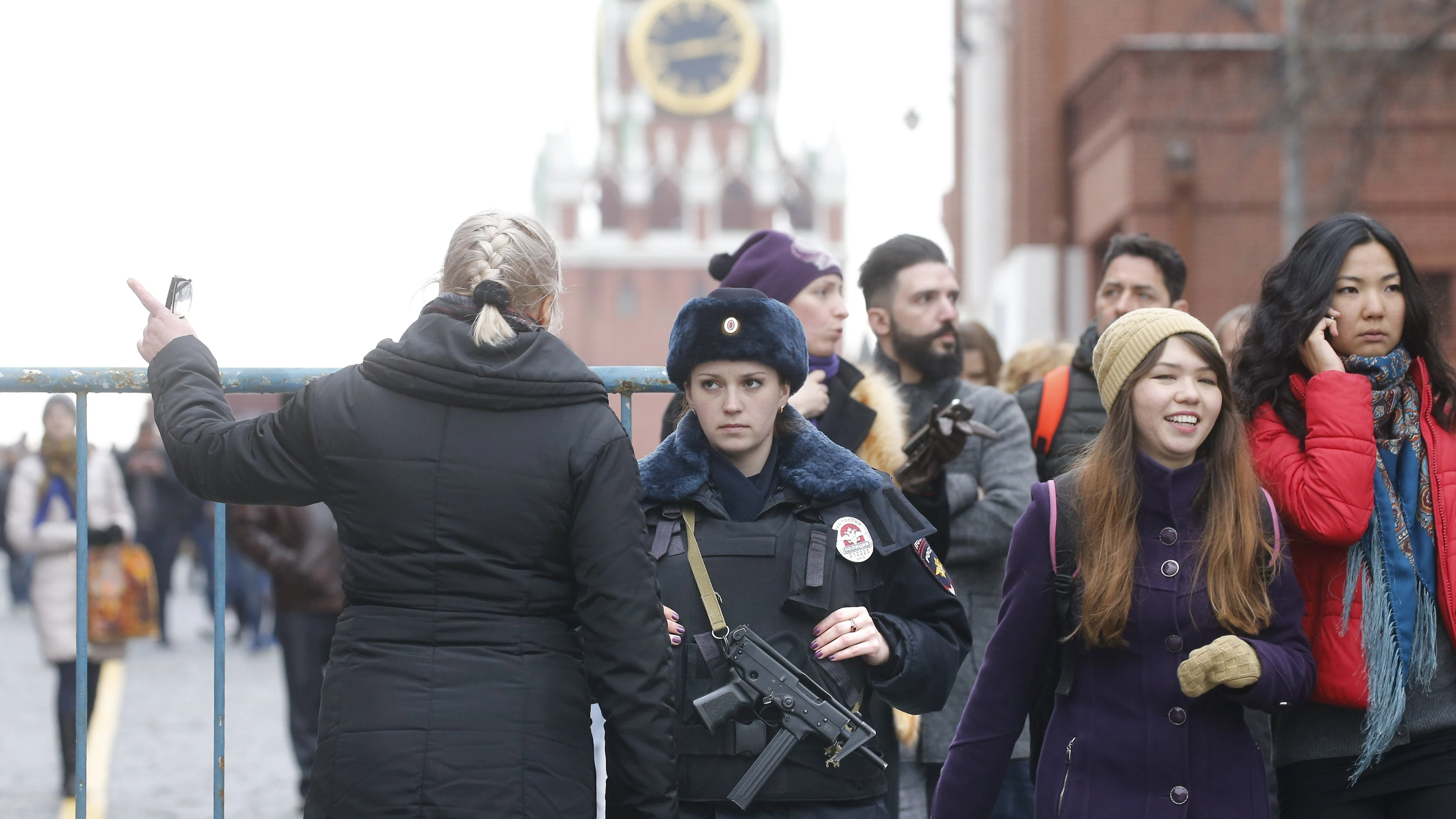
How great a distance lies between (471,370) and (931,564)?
112 centimetres

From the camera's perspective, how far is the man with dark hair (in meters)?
4.84

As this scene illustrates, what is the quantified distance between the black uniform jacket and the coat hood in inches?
19.3

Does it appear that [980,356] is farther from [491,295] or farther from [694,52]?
[694,52]

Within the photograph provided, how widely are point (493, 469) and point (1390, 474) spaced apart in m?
1.94

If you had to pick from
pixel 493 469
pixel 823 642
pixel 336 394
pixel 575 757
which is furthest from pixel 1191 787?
pixel 336 394

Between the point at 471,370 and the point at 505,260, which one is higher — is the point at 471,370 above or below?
below

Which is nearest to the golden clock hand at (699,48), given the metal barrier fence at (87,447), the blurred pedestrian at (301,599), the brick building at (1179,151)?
the brick building at (1179,151)

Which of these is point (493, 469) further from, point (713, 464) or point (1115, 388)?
point (1115, 388)

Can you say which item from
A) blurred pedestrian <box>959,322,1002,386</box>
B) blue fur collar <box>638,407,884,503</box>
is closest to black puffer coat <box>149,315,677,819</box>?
blue fur collar <box>638,407,884,503</box>

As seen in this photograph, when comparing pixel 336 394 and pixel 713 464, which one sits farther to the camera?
pixel 713 464

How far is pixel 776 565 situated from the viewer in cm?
342

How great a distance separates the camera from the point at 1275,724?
11.7ft

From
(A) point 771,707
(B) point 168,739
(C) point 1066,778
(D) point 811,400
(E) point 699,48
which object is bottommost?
(B) point 168,739

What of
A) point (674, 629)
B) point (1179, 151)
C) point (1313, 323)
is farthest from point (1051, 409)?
point (1179, 151)
